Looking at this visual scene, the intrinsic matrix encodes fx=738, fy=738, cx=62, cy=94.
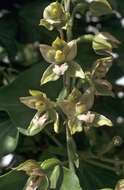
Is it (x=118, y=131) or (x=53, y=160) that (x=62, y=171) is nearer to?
(x=53, y=160)

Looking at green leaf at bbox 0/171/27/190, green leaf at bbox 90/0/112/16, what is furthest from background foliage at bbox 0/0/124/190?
green leaf at bbox 90/0/112/16

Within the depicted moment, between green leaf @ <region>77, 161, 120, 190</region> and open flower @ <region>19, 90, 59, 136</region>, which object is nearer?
open flower @ <region>19, 90, 59, 136</region>

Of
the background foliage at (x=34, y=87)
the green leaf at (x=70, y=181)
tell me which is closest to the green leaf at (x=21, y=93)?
the background foliage at (x=34, y=87)

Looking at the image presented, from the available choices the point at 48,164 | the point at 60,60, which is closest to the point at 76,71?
the point at 60,60

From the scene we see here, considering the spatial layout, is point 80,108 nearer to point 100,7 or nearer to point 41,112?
point 41,112

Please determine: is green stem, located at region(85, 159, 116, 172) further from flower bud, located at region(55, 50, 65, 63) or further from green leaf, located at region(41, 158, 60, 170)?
flower bud, located at region(55, 50, 65, 63)

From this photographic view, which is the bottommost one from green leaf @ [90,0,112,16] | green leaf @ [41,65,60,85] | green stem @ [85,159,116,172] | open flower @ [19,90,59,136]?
green stem @ [85,159,116,172]

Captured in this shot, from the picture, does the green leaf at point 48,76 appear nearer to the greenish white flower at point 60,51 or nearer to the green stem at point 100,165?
the greenish white flower at point 60,51
